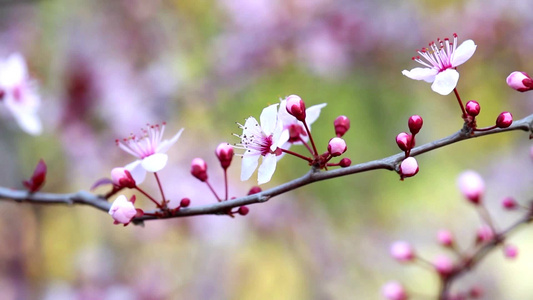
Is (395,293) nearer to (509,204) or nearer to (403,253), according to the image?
(403,253)

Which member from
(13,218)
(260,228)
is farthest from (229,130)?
(13,218)

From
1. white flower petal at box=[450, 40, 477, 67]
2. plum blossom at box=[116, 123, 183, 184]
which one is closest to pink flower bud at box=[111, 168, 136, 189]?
plum blossom at box=[116, 123, 183, 184]

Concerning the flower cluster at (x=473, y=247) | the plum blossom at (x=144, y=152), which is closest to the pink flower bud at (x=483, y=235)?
the flower cluster at (x=473, y=247)

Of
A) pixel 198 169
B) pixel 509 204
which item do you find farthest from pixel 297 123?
pixel 509 204

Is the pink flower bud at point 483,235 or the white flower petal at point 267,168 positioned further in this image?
the pink flower bud at point 483,235

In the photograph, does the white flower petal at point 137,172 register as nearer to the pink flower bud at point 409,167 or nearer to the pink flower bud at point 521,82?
the pink flower bud at point 409,167

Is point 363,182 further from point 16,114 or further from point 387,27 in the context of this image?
point 16,114
